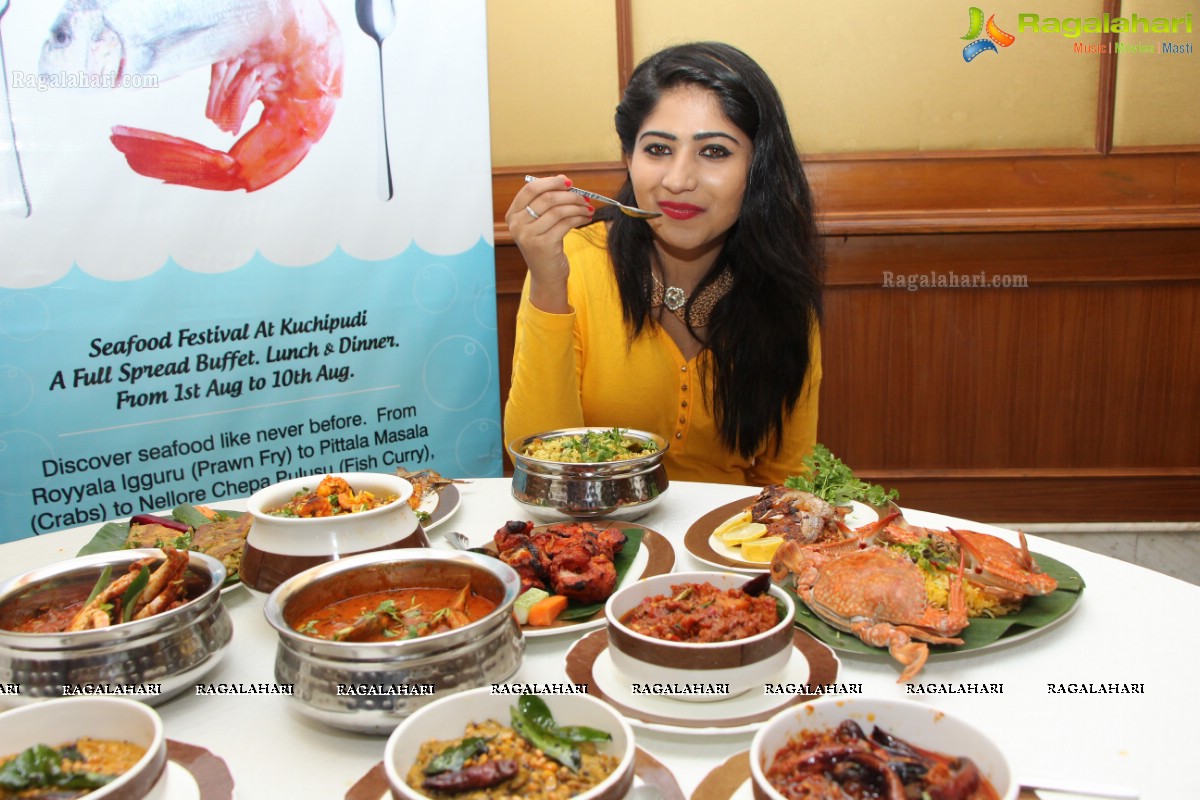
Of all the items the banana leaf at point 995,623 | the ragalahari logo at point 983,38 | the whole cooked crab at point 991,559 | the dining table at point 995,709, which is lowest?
the dining table at point 995,709

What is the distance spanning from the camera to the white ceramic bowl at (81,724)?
83 centimetres

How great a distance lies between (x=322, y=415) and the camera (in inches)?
118

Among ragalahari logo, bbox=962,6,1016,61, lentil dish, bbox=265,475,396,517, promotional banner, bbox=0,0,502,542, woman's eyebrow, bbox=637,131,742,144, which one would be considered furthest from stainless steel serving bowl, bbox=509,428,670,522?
ragalahari logo, bbox=962,6,1016,61

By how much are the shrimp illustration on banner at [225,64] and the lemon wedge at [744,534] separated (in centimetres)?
198

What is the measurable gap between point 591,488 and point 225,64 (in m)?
1.89

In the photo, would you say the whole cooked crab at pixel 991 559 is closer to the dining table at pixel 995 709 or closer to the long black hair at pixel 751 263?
the dining table at pixel 995 709

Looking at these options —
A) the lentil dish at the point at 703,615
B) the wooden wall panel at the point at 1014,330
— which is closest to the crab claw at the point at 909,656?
the lentil dish at the point at 703,615

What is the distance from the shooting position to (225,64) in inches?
104

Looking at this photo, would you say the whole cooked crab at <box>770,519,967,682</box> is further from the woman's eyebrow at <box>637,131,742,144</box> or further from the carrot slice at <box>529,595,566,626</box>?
the woman's eyebrow at <box>637,131,742,144</box>

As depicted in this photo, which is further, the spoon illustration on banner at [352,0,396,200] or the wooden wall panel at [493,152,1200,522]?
the wooden wall panel at [493,152,1200,522]

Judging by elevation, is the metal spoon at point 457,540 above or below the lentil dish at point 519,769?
below

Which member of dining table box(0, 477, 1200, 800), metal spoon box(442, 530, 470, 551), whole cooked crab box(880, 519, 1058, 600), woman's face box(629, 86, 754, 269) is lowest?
dining table box(0, 477, 1200, 800)

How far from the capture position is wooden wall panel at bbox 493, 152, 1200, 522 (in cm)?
366

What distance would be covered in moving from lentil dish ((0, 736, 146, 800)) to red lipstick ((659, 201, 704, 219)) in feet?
A: 5.91
